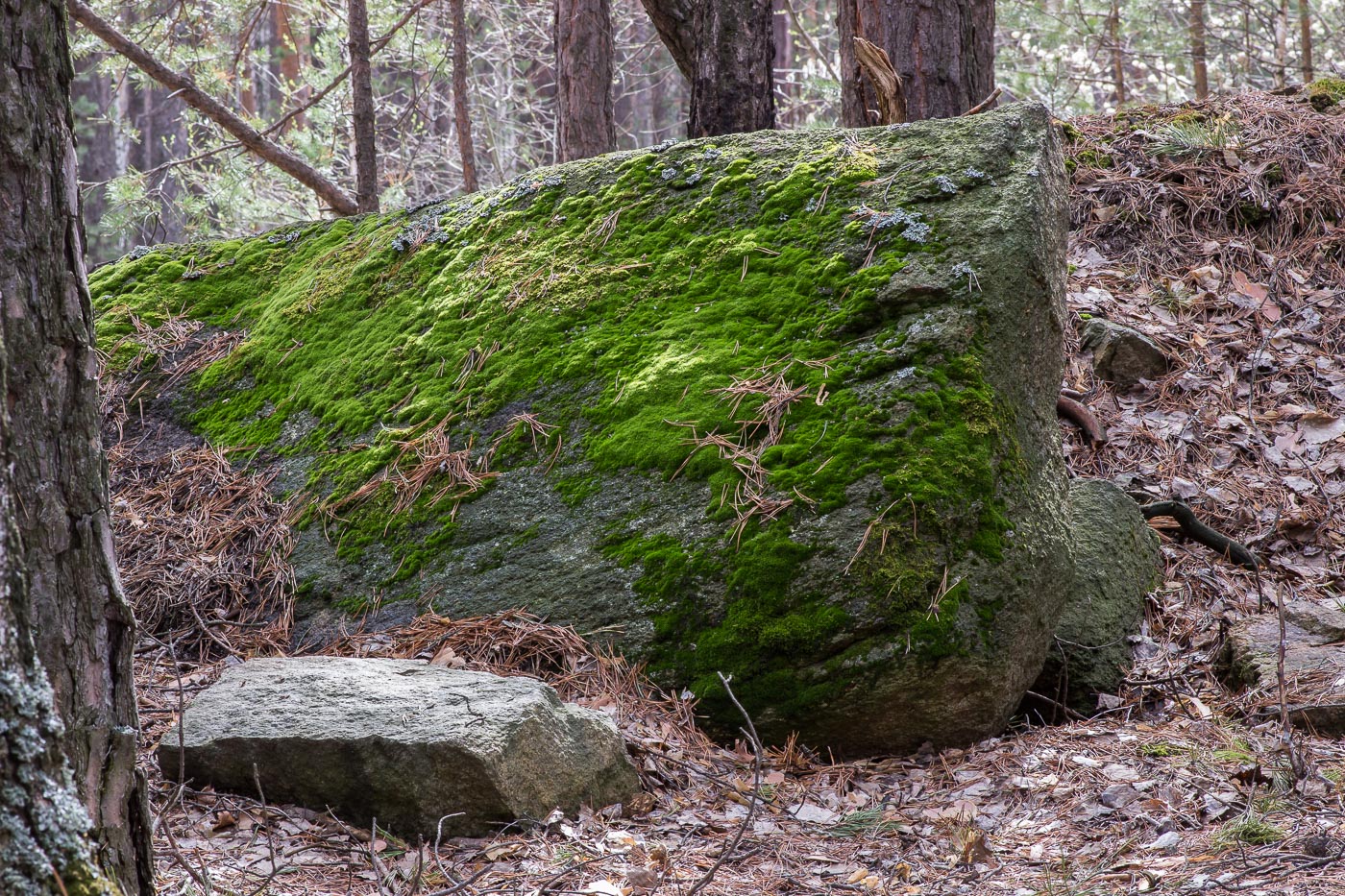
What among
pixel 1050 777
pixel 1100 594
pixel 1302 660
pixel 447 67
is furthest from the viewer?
pixel 447 67

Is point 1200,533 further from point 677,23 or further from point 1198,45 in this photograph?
point 1198,45

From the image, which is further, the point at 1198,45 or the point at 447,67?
the point at 447,67

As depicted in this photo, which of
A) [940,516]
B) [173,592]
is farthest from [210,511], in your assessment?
[940,516]

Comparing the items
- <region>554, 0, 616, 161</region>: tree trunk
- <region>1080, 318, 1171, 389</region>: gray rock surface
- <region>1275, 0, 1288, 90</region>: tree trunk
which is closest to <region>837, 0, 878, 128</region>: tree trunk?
<region>1080, 318, 1171, 389</region>: gray rock surface

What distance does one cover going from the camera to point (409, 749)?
2.46 meters

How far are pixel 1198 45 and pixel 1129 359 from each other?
834 centimetres

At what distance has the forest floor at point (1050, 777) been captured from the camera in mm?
2309

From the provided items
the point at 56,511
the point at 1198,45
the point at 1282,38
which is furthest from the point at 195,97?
the point at 1282,38

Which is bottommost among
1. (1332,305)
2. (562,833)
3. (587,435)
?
(562,833)

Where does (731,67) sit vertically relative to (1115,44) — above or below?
below

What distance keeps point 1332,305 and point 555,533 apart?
188 inches

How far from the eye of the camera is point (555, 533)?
350cm

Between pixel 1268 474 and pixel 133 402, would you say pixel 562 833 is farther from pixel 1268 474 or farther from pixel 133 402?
pixel 1268 474

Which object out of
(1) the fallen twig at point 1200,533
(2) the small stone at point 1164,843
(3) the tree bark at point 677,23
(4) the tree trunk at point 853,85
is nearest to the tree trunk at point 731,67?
(3) the tree bark at point 677,23
